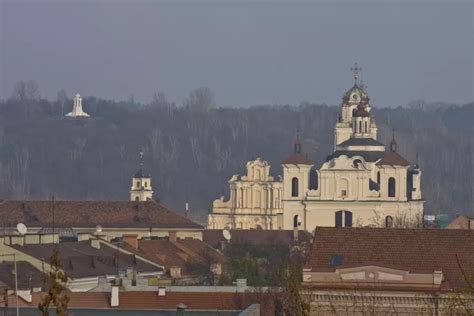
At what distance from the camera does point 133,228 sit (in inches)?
3487

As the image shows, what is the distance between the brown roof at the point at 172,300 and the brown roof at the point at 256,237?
3555cm

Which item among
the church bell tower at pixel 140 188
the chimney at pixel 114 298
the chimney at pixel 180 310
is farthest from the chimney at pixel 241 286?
the church bell tower at pixel 140 188

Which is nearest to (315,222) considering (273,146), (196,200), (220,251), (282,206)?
(282,206)

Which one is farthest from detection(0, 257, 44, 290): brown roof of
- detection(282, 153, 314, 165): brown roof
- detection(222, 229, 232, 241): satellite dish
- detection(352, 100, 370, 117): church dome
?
detection(352, 100, 370, 117): church dome

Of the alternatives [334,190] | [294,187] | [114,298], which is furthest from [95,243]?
[294,187]

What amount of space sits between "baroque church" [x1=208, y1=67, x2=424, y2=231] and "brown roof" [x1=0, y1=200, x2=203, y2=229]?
16111mm

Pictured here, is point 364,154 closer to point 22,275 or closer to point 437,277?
point 22,275

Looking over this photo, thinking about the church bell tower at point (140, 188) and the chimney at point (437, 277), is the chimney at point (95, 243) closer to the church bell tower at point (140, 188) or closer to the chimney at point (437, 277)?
the chimney at point (437, 277)

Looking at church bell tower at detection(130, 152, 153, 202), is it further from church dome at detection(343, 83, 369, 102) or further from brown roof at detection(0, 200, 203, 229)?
brown roof at detection(0, 200, 203, 229)

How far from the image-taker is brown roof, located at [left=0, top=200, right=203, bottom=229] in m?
88.8

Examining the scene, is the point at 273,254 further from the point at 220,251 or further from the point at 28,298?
the point at 28,298

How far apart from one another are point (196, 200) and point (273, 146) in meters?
27.2

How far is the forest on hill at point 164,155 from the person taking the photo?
159625mm

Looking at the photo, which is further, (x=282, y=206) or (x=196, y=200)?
(x=196, y=200)
